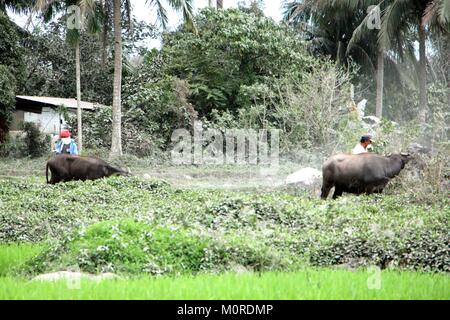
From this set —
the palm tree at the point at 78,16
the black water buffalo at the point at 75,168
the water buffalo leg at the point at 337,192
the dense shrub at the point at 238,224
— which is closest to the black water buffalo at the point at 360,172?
the water buffalo leg at the point at 337,192

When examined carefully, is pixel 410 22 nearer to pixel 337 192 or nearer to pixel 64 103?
pixel 64 103

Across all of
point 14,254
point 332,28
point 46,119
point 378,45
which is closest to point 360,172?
point 14,254

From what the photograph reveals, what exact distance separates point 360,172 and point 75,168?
7245 mm

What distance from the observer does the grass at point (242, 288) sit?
6.19 m

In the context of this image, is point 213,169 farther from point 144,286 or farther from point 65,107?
point 144,286

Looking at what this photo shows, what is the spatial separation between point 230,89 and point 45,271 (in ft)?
71.8

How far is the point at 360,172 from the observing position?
623 inches

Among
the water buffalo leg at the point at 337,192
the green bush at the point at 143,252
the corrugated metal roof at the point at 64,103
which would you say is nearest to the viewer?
the green bush at the point at 143,252

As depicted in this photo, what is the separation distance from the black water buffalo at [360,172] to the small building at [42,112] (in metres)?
16.8

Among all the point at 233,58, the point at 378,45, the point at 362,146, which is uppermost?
the point at 378,45

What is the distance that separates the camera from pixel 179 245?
26.9 ft

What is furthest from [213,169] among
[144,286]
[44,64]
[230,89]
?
[144,286]

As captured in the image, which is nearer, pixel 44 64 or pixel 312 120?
pixel 312 120

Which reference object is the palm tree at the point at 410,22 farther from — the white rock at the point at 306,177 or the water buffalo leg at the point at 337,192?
the water buffalo leg at the point at 337,192
